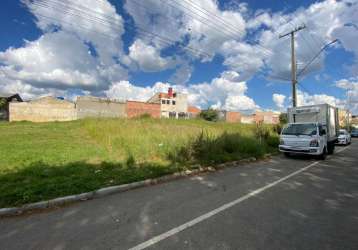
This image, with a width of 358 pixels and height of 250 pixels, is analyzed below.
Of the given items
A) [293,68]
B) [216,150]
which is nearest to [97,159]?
[216,150]

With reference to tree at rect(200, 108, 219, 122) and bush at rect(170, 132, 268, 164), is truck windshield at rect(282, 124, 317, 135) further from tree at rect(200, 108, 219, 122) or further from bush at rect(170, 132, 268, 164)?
tree at rect(200, 108, 219, 122)

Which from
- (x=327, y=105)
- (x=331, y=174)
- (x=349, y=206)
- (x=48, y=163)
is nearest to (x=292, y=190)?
(x=349, y=206)

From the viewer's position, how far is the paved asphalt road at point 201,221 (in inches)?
129

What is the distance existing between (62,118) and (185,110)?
40.8 metres

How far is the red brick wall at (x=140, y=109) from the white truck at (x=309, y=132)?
37.7 m

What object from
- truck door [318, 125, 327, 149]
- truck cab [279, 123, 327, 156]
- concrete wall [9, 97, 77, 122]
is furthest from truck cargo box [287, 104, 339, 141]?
concrete wall [9, 97, 77, 122]

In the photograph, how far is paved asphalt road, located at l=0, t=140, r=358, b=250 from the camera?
3.29m

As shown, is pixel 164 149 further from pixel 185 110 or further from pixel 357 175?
pixel 185 110

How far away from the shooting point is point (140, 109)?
171 ft

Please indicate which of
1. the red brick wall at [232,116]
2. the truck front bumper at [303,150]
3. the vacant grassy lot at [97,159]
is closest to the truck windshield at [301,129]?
the truck front bumper at [303,150]

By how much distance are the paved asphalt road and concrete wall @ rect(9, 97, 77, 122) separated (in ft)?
117

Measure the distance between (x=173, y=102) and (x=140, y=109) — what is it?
60.8 ft

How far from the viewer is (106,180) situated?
249 inches

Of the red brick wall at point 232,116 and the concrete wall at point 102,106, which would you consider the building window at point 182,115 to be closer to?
the red brick wall at point 232,116
